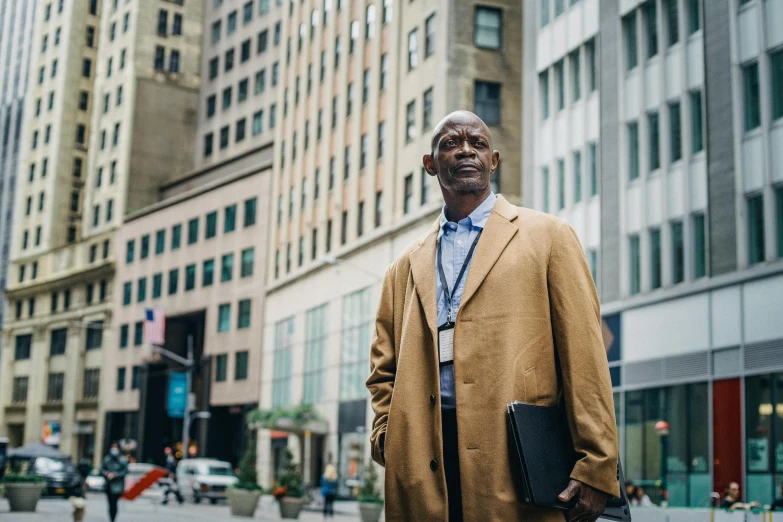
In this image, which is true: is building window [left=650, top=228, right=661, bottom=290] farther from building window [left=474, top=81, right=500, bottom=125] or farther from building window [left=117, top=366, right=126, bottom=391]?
building window [left=117, top=366, right=126, bottom=391]

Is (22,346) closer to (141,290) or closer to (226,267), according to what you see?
(141,290)

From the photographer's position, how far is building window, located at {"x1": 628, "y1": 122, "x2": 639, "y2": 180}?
33.1 metres

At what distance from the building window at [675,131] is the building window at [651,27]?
2251mm

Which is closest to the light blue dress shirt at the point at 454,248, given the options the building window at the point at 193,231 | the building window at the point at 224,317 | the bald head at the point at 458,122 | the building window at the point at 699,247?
the bald head at the point at 458,122

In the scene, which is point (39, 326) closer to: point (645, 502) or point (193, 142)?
point (193, 142)

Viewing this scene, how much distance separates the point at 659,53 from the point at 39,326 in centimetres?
7272

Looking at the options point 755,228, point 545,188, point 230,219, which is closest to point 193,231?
point 230,219

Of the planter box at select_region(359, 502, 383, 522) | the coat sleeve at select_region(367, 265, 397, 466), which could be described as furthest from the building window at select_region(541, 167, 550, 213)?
the coat sleeve at select_region(367, 265, 397, 466)

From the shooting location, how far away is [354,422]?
49.7m

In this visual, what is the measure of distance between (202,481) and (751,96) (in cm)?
2634

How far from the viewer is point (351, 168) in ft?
174

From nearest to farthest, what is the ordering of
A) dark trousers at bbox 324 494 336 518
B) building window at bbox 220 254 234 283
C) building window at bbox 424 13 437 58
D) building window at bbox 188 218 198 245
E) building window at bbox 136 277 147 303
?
dark trousers at bbox 324 494 336 518, building window at bbox 424 13 437 58, building window at bbox 220 254 234 283, building window at bbox 188 218 198 245, building window at bbox 136 277 147 303

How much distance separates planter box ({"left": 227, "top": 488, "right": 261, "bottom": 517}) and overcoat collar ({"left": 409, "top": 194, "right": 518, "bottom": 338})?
3053cm

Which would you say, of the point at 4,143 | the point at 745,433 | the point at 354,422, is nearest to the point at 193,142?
the point at 4,143
